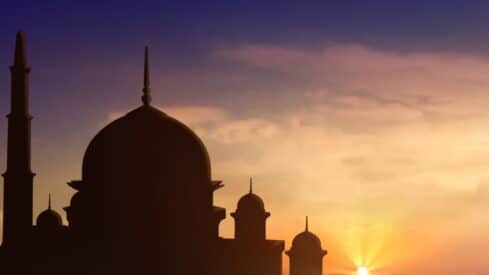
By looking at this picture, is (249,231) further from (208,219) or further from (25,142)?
(25,142)

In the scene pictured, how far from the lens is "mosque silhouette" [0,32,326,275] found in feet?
94.0

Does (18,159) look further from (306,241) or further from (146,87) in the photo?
(306,241)

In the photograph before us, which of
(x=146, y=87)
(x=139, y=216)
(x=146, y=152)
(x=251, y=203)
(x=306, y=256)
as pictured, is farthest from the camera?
(x=306, y=256)

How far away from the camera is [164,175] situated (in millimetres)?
28844

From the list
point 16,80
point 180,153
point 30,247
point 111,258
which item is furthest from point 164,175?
point 16,80

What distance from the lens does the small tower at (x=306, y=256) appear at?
117ft

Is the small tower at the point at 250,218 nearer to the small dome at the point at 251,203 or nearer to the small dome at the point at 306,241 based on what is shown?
the small dome at the point at 251,203

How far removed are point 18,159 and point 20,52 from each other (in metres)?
3.95

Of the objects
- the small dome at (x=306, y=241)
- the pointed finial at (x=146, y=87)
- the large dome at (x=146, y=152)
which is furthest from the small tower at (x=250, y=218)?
the pointed finial at (x=146, y=87)

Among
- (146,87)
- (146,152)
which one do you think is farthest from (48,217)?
(146,87)

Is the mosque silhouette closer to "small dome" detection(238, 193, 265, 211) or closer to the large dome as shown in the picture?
the large dome

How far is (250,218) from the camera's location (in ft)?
103

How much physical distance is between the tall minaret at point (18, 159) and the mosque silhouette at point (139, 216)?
650 mm

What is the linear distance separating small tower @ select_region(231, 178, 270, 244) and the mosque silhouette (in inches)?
57.9
